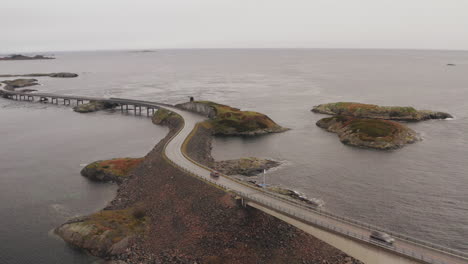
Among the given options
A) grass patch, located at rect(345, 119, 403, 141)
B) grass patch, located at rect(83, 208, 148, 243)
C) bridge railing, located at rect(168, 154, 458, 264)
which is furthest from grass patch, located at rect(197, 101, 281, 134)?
grass patch, located at rect(83, 208, 148, 243)

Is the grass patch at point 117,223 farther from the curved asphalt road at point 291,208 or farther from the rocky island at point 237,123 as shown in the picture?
the rocky island at point 237,123

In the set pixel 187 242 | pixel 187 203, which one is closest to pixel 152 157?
pixel 187 203

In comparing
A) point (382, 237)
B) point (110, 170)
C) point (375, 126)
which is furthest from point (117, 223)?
point (375, 126)

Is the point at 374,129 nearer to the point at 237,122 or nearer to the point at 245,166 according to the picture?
the point at 237,122

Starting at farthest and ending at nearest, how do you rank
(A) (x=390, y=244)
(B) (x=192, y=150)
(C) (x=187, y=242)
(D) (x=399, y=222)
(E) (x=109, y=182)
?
(B) (x=192, y=150) < (E) (x=109, y=182) < (D) (x=399, y=222) < (C) (x=187, y=242) < (A) (x=390, y=244)

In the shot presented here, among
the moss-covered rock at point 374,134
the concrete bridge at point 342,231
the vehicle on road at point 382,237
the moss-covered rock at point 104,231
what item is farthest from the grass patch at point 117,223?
the moss-covered rock at point 374,134

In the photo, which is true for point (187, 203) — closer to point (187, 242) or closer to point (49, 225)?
point (187, 242)
